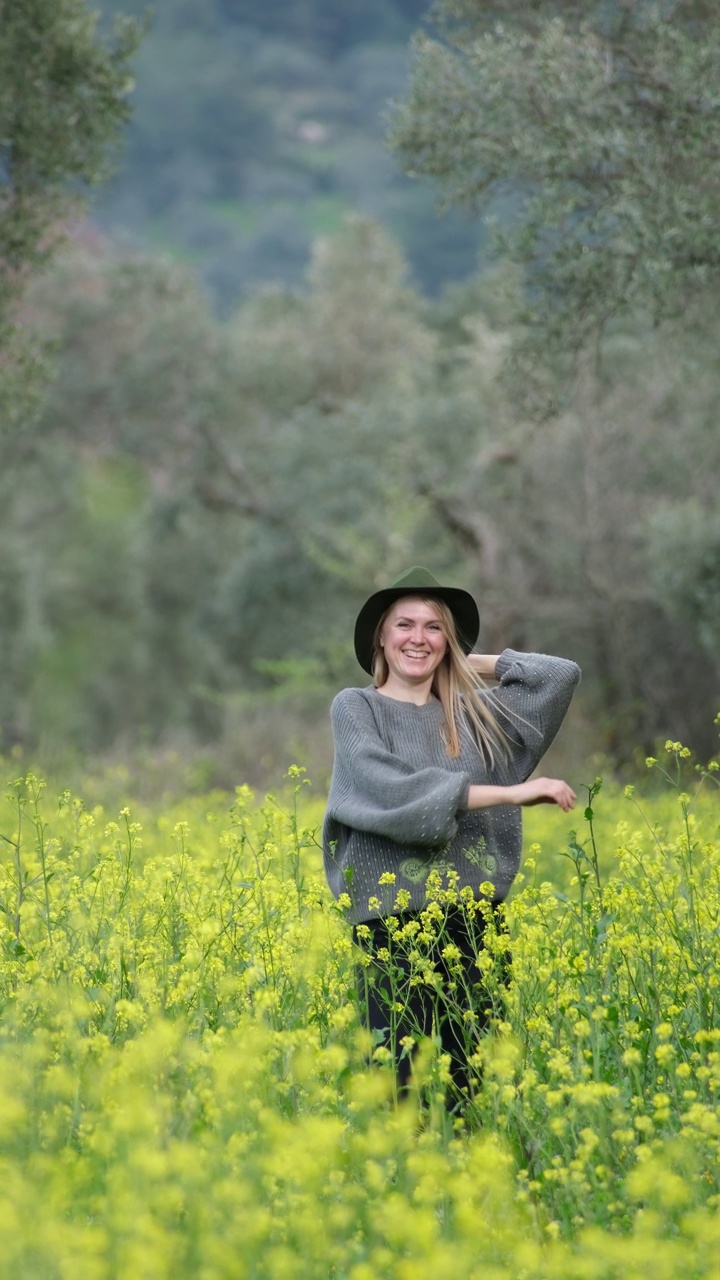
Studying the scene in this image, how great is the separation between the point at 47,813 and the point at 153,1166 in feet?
21.5

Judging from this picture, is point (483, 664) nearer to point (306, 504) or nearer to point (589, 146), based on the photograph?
point (589, 146)

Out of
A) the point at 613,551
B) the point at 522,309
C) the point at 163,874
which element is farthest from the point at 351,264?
the point at 163,874

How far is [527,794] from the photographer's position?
4.38m

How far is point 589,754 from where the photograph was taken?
61.9ft

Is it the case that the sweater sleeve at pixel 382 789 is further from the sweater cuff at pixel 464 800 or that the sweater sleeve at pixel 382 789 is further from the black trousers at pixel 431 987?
the black trousers at pixel 431 987

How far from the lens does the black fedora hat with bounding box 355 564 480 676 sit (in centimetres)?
519

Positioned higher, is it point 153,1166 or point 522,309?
point 522,309

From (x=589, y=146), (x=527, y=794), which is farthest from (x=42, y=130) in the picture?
(x=527, y=794)

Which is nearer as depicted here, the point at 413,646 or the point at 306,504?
the point at 413,646

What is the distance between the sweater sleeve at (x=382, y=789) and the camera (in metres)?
4.52

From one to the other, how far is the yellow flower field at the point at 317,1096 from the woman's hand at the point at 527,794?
13cm

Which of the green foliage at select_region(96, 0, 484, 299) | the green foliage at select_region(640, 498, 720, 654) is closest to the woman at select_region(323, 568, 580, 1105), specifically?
the green foliage at select_region(640, 498, 720, 654)

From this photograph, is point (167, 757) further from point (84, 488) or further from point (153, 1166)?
point (84, 488)

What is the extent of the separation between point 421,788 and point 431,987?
0.74 meters
